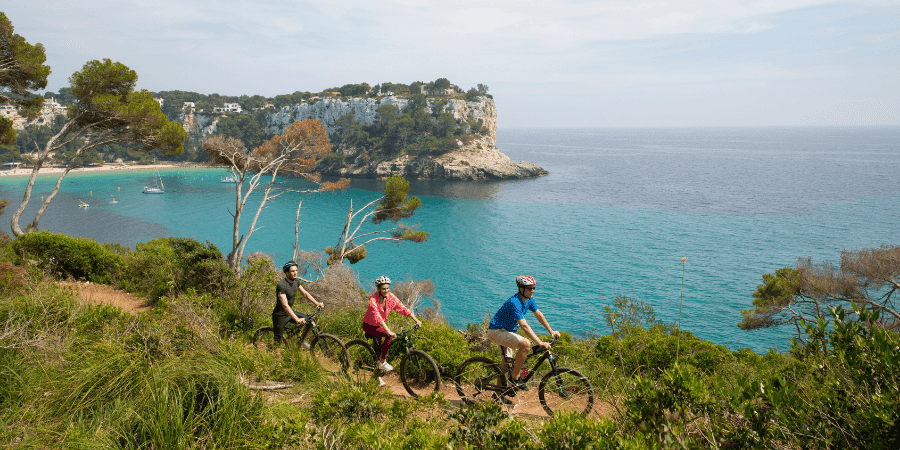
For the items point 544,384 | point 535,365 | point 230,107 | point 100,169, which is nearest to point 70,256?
point 535,365

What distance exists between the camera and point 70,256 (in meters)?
13.2

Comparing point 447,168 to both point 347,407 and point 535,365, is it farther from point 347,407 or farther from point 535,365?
point 347,407

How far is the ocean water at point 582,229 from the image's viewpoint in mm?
28422

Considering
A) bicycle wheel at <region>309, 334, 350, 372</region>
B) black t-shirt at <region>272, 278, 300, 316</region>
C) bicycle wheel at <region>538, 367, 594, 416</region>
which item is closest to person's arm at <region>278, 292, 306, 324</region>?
black t-shirt at <region>272, 278, 300, 316</region>

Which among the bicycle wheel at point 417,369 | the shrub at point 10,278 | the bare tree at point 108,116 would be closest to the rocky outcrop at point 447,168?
the bare tree at point 108,116

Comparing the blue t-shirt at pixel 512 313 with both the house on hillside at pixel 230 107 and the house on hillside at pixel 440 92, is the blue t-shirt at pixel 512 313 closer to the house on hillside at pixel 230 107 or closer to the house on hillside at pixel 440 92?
the house on hillside at pixel 440 92

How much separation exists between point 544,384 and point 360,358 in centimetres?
254

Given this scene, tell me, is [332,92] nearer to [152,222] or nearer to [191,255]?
[152,222]

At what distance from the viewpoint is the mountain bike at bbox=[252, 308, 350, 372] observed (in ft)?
20.6

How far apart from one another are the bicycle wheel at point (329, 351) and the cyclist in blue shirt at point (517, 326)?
219cm

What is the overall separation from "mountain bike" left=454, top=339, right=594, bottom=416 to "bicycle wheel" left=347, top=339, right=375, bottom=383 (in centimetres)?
136

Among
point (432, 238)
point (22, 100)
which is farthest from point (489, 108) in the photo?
point (22, 100)

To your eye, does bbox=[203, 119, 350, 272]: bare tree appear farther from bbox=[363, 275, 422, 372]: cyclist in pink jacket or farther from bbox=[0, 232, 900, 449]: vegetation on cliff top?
bbox=[363, 275, 422, 372]: cyclist in pink jacket

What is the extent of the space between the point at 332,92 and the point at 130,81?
321 feet
